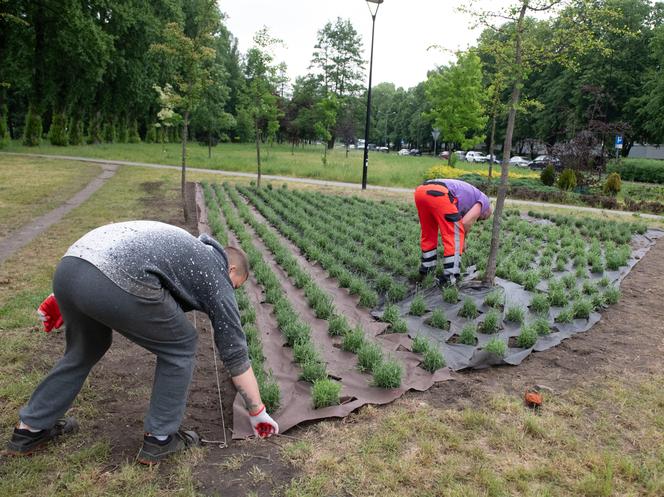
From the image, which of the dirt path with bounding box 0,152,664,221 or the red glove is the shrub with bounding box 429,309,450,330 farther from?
the dirt path with bounding box 0,152,664,221

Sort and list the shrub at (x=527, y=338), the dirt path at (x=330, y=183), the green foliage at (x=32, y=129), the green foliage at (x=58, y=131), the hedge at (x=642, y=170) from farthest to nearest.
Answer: the green foliage at (x=58, y=131) < the green foliage at (x=32, y=129) < the hedge at (x=642, y=170) < the dirt path at (x=330, y=183) < the shrub at (x=527, y=338)

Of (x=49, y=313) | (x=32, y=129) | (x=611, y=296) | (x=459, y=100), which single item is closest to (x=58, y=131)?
(x=32, y=129)

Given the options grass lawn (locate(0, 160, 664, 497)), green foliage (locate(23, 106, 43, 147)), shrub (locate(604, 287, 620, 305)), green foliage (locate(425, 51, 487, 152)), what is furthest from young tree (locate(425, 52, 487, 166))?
green foliage (locate(23, 106, 43, 147))

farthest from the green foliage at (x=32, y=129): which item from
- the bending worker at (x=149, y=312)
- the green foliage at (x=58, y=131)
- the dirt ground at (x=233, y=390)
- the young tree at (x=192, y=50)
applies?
the bending worker at (x=149, y=312)

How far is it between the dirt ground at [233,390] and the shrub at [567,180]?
13.8 m

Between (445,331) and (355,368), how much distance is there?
1.28 meters

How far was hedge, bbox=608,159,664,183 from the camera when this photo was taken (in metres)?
28.2

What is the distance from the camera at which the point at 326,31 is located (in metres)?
59.7

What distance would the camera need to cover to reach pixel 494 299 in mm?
5352

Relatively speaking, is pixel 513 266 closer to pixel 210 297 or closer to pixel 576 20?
pixel 576 20

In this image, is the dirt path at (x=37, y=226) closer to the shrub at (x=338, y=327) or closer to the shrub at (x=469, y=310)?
the shrub at (x=338, y=327)

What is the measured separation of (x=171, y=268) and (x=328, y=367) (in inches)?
75.9

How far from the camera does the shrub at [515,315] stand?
16.3 ft

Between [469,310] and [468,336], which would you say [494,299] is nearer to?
[469,310]
